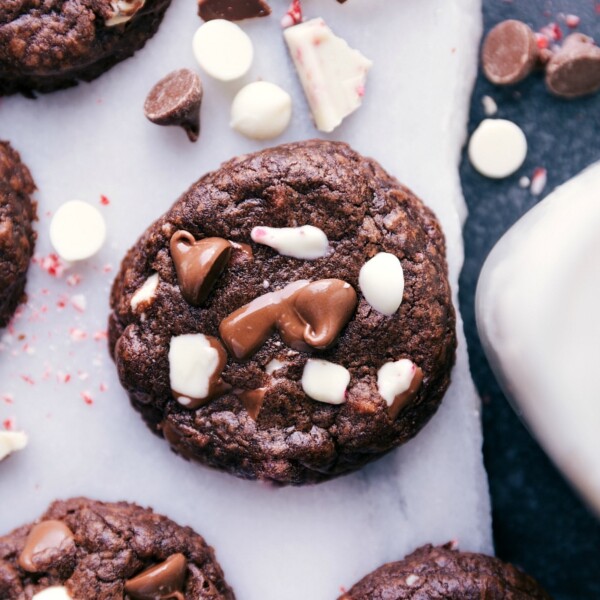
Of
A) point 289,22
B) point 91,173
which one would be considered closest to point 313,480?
point 91,173

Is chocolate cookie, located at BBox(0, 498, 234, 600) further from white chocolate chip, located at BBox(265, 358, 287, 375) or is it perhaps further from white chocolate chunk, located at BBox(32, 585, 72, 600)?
white chocolate chip, located at BBox(265, 358, 287, 375)

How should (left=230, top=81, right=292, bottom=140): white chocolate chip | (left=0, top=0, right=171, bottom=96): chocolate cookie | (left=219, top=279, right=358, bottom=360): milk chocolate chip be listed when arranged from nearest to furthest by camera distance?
(left=219, top=279, right=358, bottom=360): milk chocolate chip, (left=0, top=0, right=171, bottom=96): chocolate cookie, (left=230, top=81, right=292, bottom=140): white chocolate chip

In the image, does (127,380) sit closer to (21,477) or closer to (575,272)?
(21,477)

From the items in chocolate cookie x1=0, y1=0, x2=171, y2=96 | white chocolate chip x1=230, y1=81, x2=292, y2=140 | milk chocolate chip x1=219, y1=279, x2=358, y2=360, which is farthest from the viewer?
white chocolate chip x1=230, y1=81, x2=292, y2=140

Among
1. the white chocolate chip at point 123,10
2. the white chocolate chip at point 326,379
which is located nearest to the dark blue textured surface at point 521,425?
the white chocolate chip at point 326,379

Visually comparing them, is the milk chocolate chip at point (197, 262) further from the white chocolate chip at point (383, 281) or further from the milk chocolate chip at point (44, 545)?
the milk chocolate chip at point (44, 545)

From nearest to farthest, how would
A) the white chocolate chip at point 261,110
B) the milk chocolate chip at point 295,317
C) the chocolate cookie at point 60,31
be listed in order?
the milk chocolate chip at point 295,317 → the chocolate cookie at point 60,31 → the white chocolate chip at point 261,110

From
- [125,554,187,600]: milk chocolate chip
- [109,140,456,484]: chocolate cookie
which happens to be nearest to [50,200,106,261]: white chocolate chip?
[109,140,456,484]: chocolate cookie

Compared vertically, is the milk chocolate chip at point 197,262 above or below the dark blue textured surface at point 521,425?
above
